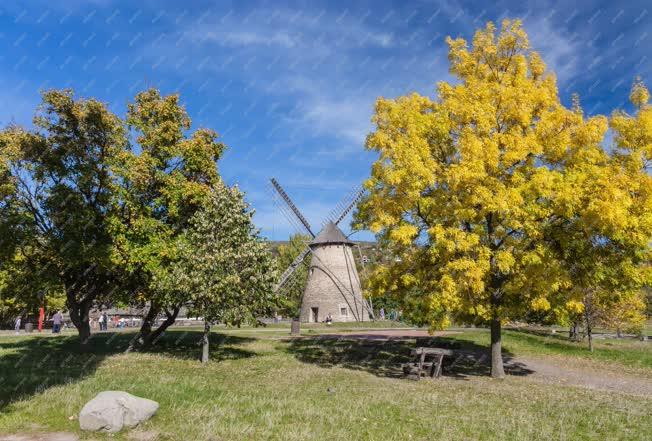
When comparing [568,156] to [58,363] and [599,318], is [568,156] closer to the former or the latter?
[599,318]

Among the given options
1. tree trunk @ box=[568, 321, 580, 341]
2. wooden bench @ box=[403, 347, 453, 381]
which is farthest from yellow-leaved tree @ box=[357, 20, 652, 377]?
tree trunk @ box=[568, 321, 580, 341]

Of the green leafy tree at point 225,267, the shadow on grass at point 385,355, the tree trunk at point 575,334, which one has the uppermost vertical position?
the green leafy tree at point 225,267

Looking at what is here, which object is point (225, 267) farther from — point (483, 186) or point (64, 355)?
point (483, 186)

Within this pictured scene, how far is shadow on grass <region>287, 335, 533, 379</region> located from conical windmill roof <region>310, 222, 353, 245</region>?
22105 millimetres

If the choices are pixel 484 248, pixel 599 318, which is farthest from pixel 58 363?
pixel 599 318

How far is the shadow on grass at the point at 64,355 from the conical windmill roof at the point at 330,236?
71.9ft

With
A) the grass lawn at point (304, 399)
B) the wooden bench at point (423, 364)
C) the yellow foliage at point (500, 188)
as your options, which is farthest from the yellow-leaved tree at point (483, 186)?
the grass lawn at point (304, 399)

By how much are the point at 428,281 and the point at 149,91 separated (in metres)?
17.8

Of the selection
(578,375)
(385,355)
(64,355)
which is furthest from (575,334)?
(64,355)

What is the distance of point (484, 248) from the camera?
56.2 feet

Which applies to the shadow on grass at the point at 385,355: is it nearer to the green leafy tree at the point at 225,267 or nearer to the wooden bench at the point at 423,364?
the wooden bench at the point at 423,364

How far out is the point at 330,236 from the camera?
56.1 meters

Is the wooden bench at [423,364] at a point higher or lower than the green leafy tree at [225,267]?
lower

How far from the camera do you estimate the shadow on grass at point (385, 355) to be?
21656mm
